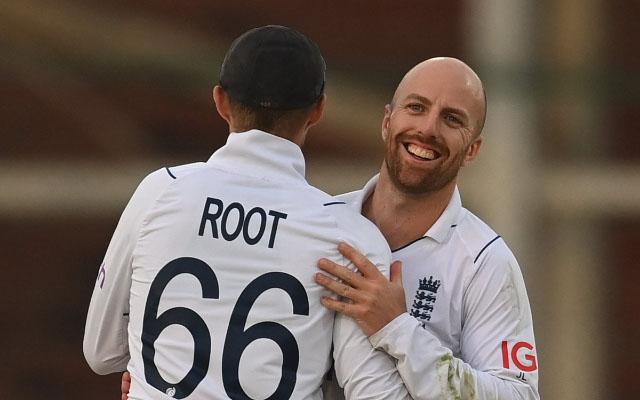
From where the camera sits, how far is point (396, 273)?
3609mm

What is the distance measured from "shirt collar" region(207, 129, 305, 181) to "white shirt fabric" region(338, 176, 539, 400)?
449mm

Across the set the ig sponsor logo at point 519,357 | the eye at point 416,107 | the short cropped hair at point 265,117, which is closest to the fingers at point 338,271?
the short cropped hair at point 265,117

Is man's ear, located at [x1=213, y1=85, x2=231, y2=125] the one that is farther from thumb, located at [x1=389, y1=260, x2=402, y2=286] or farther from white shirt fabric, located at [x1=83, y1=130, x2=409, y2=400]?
thumb, located at [x1=389, y1=260, x2=402, y2=286]

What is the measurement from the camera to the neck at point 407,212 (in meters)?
3.89

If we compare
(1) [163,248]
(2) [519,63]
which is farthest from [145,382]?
(2) [519,63]

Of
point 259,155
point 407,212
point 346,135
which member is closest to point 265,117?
point 259,155

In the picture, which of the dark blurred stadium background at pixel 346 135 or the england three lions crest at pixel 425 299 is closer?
the england three lions crest at pixel 425 299

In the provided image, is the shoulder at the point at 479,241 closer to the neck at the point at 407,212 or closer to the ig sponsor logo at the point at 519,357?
the neck at the point at 407,212

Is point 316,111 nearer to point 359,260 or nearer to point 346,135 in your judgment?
point 359,260

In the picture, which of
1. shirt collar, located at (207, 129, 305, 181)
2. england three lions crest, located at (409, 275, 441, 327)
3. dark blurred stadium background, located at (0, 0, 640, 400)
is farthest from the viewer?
dark blurred stadium background, located at (0, 0, 640, 400)

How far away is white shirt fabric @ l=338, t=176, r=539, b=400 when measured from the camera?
11.4ft

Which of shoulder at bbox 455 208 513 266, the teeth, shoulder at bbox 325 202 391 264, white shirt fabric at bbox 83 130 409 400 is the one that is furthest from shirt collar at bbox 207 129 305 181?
shoulder at bbox 455 208 513 266

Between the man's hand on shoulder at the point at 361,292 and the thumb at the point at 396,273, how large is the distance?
65 millimetres

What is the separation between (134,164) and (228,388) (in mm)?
5560
